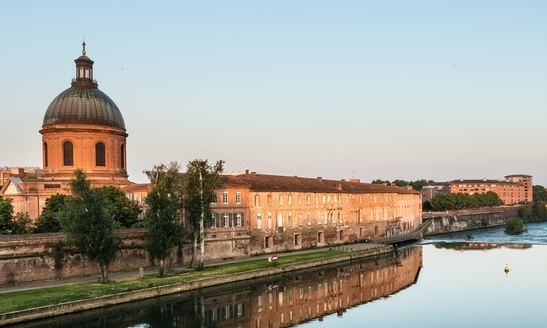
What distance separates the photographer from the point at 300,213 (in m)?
68.9

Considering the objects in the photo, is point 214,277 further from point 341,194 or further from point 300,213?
point 341,194

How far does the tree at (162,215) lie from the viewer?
4434cm

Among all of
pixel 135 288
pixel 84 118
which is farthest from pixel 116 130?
pixel 135 288

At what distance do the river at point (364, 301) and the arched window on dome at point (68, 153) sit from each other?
2833cm

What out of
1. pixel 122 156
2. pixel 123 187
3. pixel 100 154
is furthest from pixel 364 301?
pixel 122 156

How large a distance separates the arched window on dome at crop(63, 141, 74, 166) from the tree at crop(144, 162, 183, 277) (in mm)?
20664

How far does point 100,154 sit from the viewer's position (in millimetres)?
64312

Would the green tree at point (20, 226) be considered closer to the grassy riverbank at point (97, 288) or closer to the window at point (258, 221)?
the grassy riverbank at point (97, 288)

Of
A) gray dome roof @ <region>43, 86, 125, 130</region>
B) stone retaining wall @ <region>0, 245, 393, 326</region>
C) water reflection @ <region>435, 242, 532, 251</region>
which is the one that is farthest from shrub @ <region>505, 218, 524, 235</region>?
gray dome roof @ <region>43, 86, 125, 130</region>

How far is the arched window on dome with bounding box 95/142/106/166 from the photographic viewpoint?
63.9 metres

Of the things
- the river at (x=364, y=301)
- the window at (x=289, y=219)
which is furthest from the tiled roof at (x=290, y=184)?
the river at (x=364, y=301)

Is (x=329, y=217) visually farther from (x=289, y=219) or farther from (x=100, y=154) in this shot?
(x=100, y=154)

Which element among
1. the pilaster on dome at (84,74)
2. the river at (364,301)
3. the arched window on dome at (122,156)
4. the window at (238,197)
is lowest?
the river at (364,301)

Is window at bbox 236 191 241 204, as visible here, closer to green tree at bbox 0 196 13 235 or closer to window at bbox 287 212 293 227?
window at bbox 287 212 293 227
